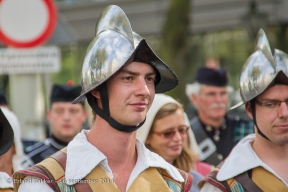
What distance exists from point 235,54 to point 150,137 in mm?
14584

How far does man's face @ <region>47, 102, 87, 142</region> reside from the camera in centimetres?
782

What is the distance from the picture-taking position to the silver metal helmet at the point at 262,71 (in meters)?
4.62

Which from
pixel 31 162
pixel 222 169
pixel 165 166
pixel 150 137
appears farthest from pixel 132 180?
pixel 31 162

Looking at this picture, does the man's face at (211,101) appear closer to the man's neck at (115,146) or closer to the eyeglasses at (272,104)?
the eyeglasses at (272,104)

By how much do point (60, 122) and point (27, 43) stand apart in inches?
40.2

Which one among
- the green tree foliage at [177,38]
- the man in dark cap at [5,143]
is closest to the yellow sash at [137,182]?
the man in dark cap at [5,143]

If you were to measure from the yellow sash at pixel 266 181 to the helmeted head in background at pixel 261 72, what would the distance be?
24 centimetres

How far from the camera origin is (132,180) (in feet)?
13.1

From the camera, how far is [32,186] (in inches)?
150

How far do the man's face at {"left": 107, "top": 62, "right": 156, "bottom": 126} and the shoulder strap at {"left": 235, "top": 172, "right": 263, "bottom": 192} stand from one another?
91 cm

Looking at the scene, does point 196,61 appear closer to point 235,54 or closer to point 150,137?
point 235,54

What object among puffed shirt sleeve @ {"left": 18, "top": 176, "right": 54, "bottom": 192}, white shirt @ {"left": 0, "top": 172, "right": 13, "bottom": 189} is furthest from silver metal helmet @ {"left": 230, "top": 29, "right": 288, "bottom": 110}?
white shirt @ {"left": 0, "top": 172, "right": 13, "bottom": 189}

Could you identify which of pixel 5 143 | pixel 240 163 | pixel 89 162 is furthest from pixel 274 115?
pixel 5 143

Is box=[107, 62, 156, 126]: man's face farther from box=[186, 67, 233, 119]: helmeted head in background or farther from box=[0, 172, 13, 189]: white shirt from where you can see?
box=[186, 67, 233, 119]: helmeted head in background
